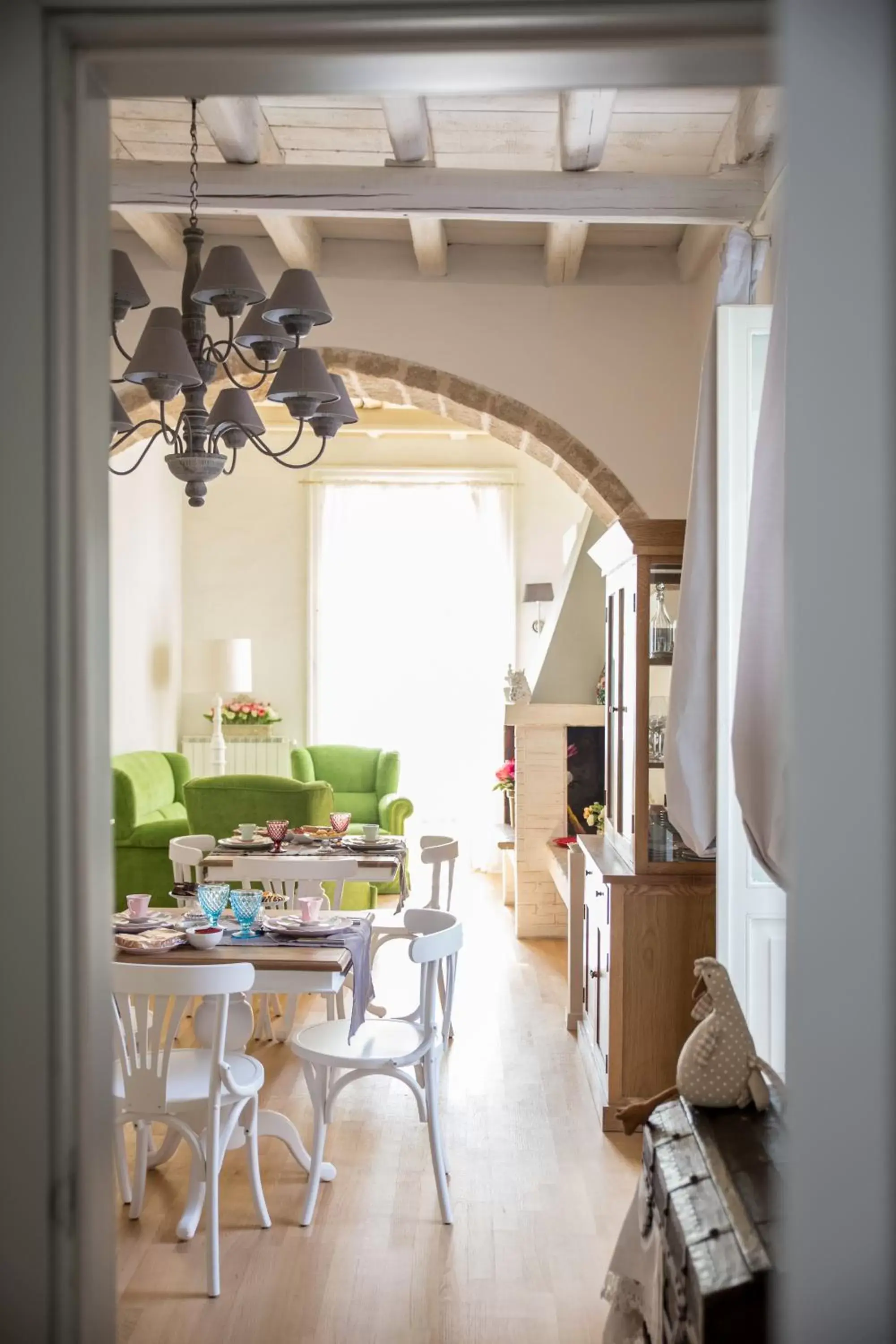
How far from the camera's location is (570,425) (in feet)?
16.5

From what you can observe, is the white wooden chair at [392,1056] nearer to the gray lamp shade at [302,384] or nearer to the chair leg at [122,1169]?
the chair leg at [122,1169]

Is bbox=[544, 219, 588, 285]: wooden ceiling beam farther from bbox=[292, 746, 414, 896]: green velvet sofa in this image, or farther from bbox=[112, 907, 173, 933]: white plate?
bbox=[292, 746, 414, 896]: green velvet sofa

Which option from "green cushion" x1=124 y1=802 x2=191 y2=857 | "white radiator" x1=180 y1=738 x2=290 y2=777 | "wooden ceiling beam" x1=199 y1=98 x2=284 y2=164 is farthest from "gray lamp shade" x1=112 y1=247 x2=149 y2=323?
"white radiator" x1=180 y1=738 x2=290 y2=777

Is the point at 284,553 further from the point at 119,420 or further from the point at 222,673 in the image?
the point at 119,420

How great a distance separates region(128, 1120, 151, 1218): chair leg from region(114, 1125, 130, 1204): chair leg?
31mm

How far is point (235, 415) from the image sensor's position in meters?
3.88

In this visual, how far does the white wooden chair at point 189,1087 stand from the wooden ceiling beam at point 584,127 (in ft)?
8.74

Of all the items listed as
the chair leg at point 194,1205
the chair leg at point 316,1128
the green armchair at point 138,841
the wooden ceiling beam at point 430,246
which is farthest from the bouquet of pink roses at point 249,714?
the chair leg at point 194,1205

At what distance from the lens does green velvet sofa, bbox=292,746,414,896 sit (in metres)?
8.88

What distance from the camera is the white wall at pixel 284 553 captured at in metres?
9.75

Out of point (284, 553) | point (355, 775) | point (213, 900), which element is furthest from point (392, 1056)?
point (284, 553)

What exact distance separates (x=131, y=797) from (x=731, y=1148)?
18.4ft

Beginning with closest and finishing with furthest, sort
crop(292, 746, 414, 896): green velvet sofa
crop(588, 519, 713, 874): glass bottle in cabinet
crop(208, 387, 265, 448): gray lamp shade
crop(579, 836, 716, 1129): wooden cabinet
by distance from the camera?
crop(208, 387, 265, 448): gray lamp shade, crop(579, 836, 716, 1129): wooden cabinet, crop(588, 519, 713, 874): glass bottle in cabinet, crop(292, 746, 414, 896): green velvet sofa

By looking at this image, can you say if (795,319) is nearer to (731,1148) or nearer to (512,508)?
(731,1148)
